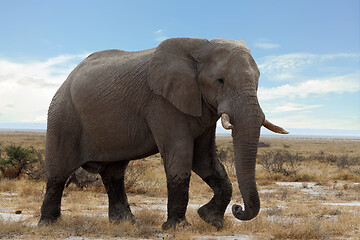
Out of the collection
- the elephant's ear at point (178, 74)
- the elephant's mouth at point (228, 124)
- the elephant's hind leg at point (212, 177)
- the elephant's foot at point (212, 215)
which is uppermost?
the elephant's ear at point (178, 74)

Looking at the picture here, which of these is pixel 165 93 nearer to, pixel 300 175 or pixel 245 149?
pixel 245 149

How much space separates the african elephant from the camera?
5566mm

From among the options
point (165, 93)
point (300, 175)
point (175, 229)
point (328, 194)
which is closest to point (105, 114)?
point (165, 93)

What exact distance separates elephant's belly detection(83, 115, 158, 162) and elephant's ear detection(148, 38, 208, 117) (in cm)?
73

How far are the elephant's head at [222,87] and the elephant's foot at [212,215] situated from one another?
3.41 feet

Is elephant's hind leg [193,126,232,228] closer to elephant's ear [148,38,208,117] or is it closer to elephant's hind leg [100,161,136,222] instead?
elephant's ear [148,38,208,117]

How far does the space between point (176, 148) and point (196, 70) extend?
3.90 feet

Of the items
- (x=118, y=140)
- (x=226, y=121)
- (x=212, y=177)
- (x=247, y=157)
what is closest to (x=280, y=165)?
(x=212, y=177)

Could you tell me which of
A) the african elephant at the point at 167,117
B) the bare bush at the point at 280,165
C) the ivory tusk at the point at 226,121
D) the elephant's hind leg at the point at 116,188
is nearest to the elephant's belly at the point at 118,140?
the african elephant at the point at 167,117

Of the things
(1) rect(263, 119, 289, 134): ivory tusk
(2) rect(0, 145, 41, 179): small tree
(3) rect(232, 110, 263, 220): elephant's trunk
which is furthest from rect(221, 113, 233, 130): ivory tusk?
(2) rect(0, 145, 41, 179): small tree

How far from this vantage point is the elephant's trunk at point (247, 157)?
215 inches

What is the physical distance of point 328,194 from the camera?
43.1ft

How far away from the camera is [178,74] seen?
6.01 metres

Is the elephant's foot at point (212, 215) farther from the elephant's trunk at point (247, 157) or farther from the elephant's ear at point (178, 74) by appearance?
the elephant's ear at point (178, 74)
